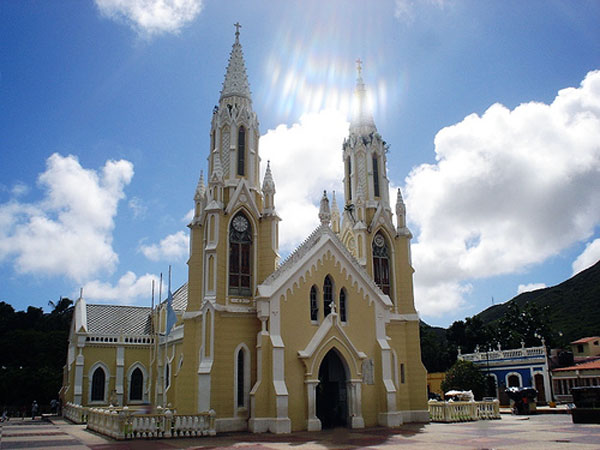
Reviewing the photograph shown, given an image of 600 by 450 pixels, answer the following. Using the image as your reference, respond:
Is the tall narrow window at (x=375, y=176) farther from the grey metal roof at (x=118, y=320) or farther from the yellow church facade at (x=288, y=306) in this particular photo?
the grey metal roof at (x=118, y=320)

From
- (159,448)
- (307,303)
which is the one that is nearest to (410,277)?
(307,303)

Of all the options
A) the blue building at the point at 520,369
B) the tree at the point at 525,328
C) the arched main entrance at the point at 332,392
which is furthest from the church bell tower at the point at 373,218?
the tree at the point at 525,328

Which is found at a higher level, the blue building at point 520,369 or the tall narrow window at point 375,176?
the tall narrow window at point 375,176

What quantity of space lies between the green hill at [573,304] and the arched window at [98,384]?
5637cm

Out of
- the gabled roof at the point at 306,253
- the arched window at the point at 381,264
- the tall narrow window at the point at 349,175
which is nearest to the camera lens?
the gabled roof at the point at 306,253

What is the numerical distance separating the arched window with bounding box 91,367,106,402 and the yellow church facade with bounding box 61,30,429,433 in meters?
7.91

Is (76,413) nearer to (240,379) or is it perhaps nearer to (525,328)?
(240,379)

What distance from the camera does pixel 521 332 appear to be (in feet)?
211

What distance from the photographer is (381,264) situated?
107 feet

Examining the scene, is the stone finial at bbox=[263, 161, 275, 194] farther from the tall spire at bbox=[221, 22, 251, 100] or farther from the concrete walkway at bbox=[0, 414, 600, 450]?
the concrete walkway at bbox=[0, 414, 600, 450]

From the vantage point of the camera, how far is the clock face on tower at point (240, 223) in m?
28.4

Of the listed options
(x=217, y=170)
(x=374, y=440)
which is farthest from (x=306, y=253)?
(x=374, y=440)

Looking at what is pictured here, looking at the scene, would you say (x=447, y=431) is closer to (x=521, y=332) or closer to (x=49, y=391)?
(x=49, y=391)

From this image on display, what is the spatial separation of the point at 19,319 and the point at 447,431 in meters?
68.6
